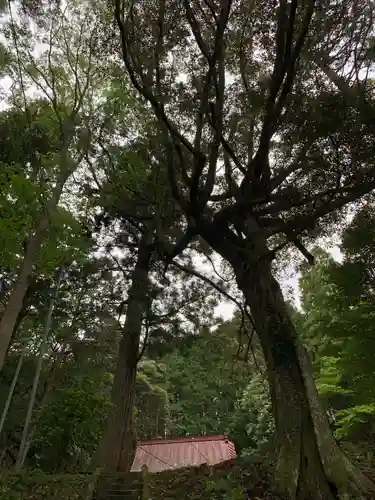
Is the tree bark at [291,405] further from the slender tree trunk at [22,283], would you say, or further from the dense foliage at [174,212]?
the slender tree trunk at [22,283]

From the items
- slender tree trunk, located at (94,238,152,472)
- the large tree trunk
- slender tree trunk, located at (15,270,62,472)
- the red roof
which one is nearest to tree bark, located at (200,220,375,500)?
the large tree trunk

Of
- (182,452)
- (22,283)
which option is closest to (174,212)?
(22,283)

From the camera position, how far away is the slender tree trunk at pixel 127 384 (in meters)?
7.36

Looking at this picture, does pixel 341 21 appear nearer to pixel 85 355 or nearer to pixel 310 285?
pixel 85 355

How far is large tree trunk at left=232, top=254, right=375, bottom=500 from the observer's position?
4.07 meters

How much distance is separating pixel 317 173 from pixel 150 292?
4455 mm

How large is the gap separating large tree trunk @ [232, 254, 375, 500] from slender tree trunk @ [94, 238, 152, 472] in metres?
3.70

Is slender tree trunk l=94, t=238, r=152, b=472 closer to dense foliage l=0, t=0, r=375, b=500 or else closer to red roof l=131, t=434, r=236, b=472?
dense foliage l=0, t=0, r=375, b=500

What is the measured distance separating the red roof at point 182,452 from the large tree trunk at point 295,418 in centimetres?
824

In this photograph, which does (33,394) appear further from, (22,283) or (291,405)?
(291,405)

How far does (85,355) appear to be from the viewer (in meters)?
10.8

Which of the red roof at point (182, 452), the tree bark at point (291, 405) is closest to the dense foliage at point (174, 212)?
the tree bark at point (291, 405)

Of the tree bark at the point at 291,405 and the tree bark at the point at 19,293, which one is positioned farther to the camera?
the tree bark at the point at 19,293

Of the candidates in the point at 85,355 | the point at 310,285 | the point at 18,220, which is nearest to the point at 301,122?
the point at 18,220
